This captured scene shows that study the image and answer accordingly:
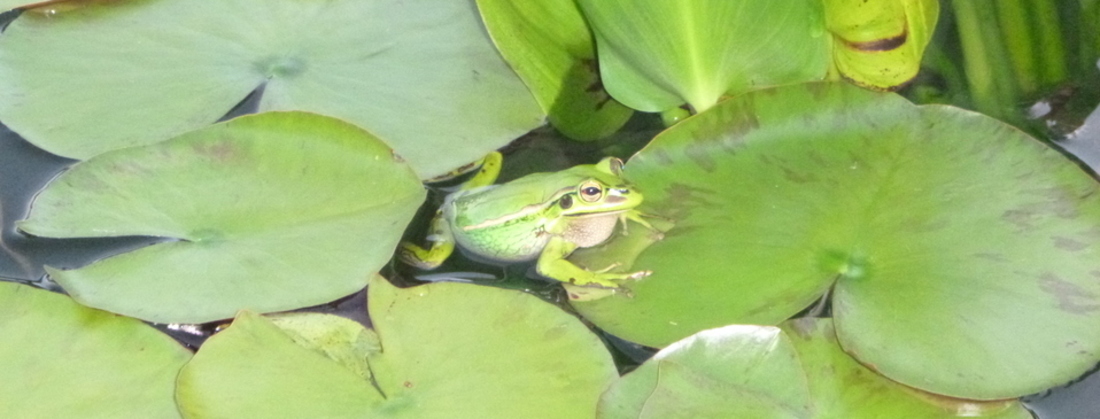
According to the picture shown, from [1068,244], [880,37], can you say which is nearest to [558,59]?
[880,37]

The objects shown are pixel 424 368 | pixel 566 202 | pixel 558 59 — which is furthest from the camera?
pixel 558 59

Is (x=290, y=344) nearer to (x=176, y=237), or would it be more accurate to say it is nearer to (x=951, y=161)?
(x=176, y=237)

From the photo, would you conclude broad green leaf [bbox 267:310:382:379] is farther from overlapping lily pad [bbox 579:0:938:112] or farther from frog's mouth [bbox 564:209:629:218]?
overlapping lily pad [bbox 579:0:938:112]

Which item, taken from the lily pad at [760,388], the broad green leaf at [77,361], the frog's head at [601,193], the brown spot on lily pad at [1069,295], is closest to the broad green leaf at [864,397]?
the lily pad at [760,388]

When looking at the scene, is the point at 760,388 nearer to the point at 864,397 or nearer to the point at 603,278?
the point at 864,397

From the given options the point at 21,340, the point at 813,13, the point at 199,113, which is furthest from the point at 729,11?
the point at 21,340

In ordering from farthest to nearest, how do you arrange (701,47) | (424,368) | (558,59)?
(558,59) → (701,47) → (424,368)
